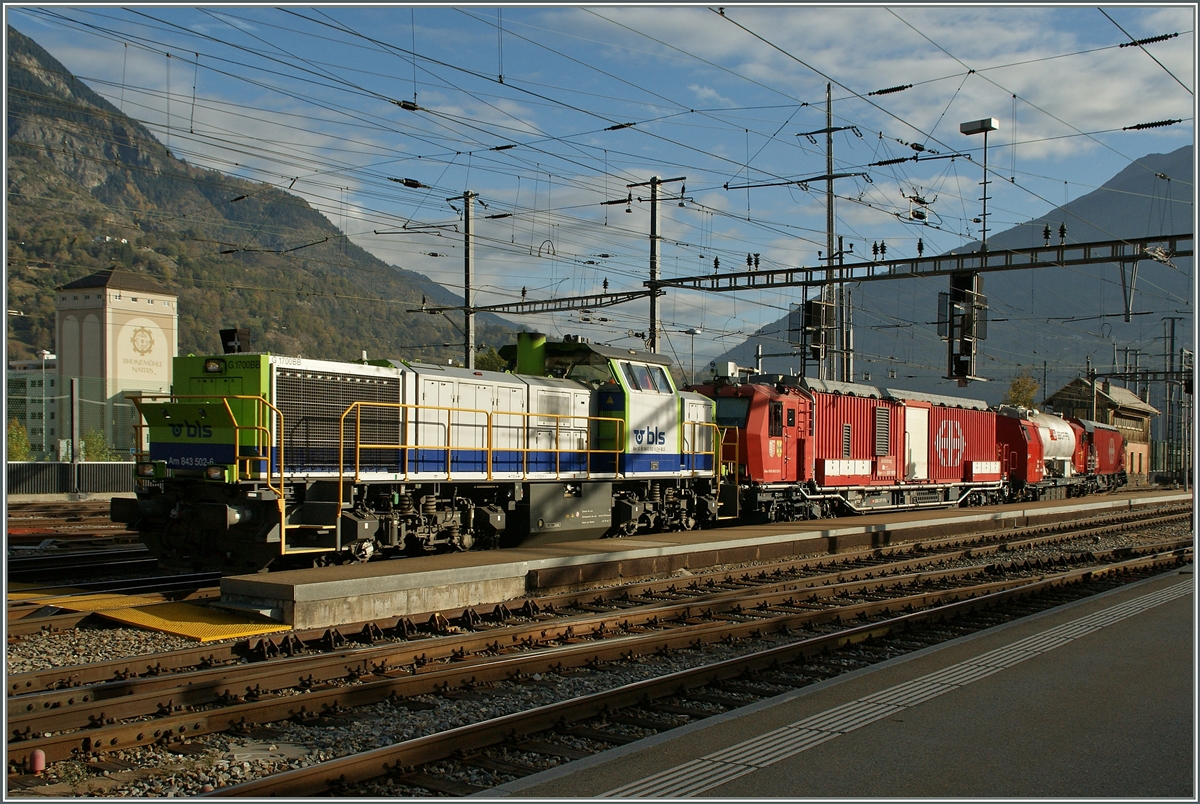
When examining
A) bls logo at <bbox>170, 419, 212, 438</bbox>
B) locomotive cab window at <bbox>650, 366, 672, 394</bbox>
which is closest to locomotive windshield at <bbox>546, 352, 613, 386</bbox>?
locomotive cab window at <bbox>650, 366, 672, 394</bbox>

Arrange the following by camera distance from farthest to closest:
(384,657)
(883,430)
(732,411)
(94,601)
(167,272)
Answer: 1. (167,272)
2. (883,430)
3. (732,411)
4. (94,601)
5. (384,657)

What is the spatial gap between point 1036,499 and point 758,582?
2820 centimetres

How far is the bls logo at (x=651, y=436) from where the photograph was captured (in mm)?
16844

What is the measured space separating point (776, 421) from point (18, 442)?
4311 cm

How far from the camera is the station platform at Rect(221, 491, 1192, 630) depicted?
32.1 feet

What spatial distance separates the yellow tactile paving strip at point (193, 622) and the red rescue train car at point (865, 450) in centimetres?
1160

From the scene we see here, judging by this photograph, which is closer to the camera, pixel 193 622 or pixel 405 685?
pixel 405 685

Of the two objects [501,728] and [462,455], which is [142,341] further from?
[501,728]

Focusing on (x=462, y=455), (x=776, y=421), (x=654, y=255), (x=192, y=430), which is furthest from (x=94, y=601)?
(x=654, y=255)

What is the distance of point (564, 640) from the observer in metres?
9.80

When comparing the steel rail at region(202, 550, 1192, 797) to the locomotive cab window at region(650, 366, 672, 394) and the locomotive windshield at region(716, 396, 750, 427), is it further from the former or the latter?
the locomotive windshield at region(716, 396, 750, 427)

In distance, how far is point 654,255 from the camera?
2592 cm

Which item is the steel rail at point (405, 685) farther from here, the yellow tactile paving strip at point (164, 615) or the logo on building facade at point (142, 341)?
the logo on building facade at point (142, 341)

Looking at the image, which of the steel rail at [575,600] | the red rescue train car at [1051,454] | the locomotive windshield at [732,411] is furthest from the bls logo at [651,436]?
the red rescue train car at [1051,454]
